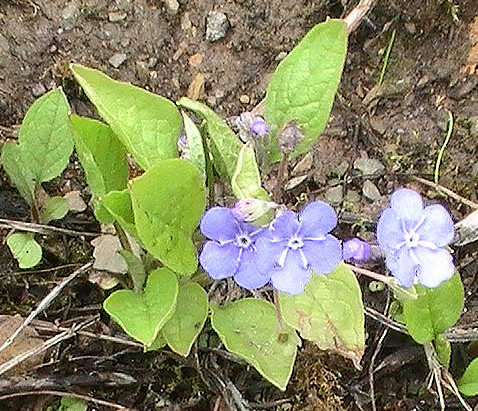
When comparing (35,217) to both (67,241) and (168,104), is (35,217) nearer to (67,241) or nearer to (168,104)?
(67,241)

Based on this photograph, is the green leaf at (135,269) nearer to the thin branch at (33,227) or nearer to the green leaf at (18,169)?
the thin branch at (33,227)

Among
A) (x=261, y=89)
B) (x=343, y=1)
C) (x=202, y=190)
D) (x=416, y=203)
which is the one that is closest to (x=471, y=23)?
(x=343, y=1)

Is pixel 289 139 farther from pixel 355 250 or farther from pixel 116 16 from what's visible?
pixel 116 16

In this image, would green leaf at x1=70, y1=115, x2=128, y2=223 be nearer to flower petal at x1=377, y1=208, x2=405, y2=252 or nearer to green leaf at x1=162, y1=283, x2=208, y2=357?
green leaf at x1=162, y1=283, x2=208, y2=357

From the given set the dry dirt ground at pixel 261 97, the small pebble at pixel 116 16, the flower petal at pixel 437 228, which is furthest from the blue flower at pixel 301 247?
the small pebble at pixel 116 16

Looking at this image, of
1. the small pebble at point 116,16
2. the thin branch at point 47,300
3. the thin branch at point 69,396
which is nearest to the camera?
the thin branch at point 47,300

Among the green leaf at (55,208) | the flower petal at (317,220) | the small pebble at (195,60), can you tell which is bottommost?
the green leaf at (55,208)

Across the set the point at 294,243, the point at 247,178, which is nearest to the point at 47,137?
the point at 247,178
